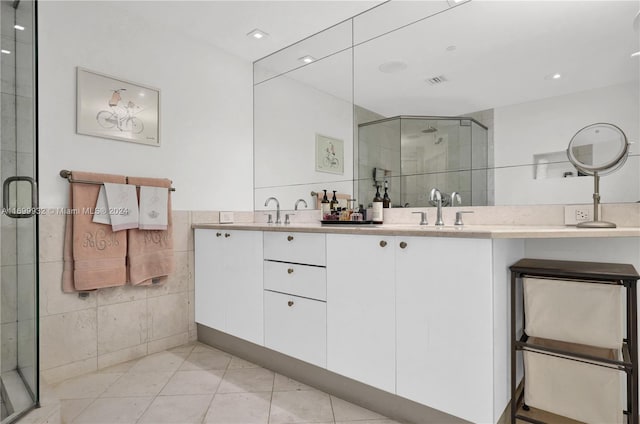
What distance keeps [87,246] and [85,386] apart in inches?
Result: 31.6

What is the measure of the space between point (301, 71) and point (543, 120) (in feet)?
6.01

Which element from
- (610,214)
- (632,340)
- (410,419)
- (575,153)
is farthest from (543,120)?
(410,419)

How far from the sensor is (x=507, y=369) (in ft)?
4.73

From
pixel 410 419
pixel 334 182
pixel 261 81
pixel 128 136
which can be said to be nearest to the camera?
pixel 410 419

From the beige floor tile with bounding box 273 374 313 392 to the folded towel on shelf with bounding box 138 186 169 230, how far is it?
51.2 inches

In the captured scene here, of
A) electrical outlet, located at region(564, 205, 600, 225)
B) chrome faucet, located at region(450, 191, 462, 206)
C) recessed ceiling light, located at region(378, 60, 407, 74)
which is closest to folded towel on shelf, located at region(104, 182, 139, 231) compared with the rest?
recessed ceiling light, located at region(378, 60, 407, 74)

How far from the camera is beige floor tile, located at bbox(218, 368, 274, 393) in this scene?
6.31 feet

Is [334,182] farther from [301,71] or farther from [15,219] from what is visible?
[15,219]

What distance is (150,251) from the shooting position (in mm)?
2375

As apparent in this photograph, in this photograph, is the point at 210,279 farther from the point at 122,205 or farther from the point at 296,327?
the point at 296,327

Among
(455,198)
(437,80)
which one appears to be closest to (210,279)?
(455,198)

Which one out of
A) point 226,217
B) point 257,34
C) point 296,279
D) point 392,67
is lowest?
point 296,279

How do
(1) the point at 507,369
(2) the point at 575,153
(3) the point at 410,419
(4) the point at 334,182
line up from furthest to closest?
(4) the point at 334,182
(2) the point at 575,153
(3) the point at 410,419
(1) the point at 507,369

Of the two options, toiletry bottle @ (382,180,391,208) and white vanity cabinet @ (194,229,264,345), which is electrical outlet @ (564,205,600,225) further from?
white vanity cabinet @ (194,229,264,345)
